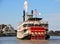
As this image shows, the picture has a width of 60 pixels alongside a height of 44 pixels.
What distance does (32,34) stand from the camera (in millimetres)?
91188

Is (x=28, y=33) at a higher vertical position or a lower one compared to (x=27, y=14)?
lower

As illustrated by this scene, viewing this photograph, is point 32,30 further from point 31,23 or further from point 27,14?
point 27,14

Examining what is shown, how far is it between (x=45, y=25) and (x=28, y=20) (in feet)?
19.0

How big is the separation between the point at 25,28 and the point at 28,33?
106 inches

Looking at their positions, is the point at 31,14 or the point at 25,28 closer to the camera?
the point at 25,28

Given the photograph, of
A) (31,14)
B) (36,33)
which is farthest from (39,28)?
(31,14)

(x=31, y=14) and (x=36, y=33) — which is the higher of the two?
(x=31, y=14)

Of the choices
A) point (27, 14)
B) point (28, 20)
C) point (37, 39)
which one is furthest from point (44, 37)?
point (27, 14)

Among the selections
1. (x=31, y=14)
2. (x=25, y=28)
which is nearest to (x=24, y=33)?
(x=25, y=28)

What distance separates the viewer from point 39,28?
9219cm

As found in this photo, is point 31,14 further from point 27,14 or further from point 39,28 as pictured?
point 39,28

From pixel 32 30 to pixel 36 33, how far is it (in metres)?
1.72

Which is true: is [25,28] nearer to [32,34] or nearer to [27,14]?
[32,34]

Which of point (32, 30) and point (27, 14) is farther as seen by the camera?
point (27, 14)
